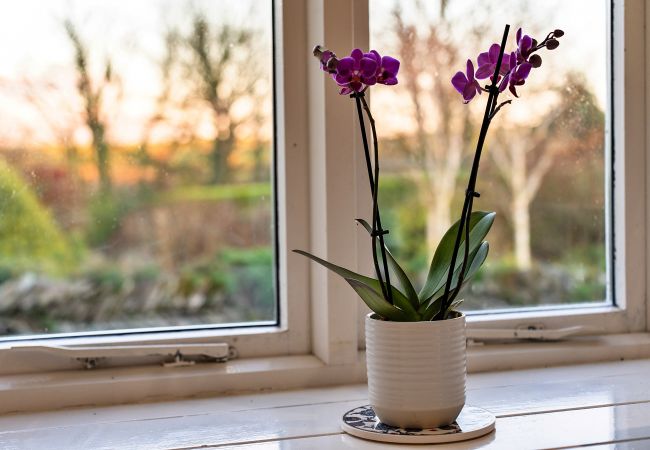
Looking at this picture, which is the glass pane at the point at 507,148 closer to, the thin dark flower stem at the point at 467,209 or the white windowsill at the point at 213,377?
the white windowsill at the point at 213,377

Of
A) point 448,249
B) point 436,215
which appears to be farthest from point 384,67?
point 436,215

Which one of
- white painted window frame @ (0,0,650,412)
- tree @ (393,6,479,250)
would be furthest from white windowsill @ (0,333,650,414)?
tree @ (393,6,479,250)

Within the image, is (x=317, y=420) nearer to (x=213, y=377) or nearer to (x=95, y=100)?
(x=213, y=377)

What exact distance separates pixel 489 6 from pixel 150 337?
31.5 inches

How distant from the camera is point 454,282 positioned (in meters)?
1.12

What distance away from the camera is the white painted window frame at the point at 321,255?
130 centimetres

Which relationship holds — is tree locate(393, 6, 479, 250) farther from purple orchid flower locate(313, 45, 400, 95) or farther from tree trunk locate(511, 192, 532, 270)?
purple orchid flower locate(313, 45, 400, 95)

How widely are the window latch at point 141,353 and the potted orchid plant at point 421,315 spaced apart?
1.15ft

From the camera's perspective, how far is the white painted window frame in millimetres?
1301

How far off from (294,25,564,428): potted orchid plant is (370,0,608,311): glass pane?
15.5 inches

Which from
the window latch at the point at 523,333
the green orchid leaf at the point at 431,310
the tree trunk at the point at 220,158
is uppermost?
the tree trunk at the point at 220,158

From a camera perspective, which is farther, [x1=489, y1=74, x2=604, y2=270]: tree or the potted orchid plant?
[x1=489, y1=74, x2=604, y2=270]: tree

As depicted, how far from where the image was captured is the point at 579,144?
1.59 meters

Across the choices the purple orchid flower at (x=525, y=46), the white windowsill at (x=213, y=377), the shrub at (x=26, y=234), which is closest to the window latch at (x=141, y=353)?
the white windowsill at (x=213, y=377)
